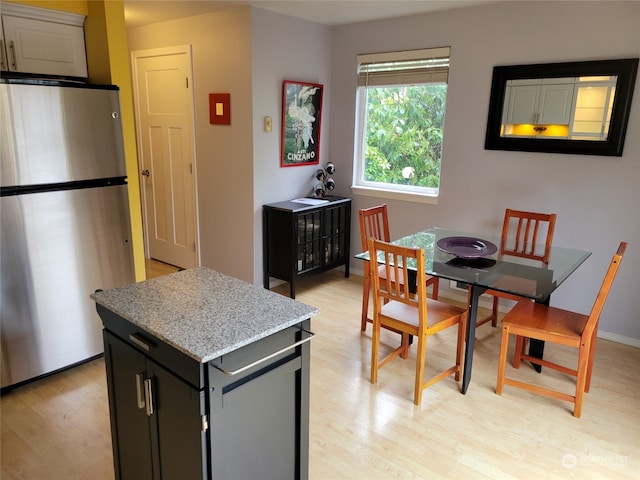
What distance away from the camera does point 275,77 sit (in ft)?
13.1

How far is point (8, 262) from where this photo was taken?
2.43m

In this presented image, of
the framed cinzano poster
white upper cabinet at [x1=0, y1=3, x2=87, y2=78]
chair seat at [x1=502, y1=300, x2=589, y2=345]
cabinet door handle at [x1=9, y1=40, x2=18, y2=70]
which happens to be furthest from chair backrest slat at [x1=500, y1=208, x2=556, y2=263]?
cabinet door handle at [x1=9, y1=40, x2=18, y2=70]

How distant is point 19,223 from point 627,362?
3.80 metres

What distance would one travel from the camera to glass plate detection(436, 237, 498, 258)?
2832 mm

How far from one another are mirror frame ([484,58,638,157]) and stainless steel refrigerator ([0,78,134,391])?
8.87 ft

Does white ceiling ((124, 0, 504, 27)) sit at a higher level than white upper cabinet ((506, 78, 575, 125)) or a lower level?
higher

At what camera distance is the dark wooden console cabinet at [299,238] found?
13.0 feet

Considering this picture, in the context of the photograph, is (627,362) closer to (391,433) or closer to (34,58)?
(391,433)

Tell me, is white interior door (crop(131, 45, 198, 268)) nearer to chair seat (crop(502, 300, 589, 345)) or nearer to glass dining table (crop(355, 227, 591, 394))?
glass dining table (crop(355, 227, 591, 394))

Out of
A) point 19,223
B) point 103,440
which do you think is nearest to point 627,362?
point 103,440

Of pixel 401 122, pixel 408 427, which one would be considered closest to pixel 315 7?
pixel 401 122

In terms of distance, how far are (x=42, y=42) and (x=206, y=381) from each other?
239cm

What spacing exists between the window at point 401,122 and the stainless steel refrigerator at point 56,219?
7.86 feet

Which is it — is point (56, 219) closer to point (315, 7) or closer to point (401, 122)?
point (315, 7)
